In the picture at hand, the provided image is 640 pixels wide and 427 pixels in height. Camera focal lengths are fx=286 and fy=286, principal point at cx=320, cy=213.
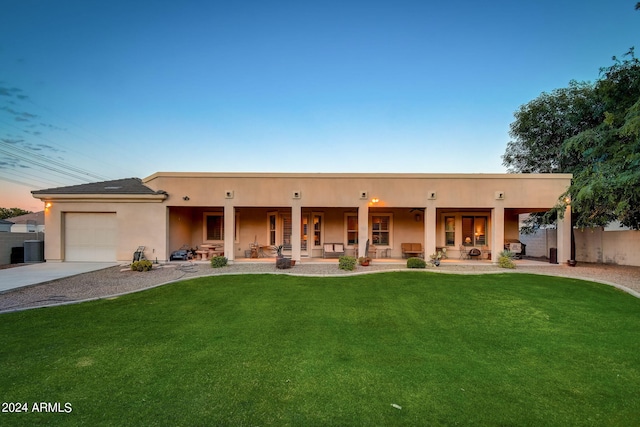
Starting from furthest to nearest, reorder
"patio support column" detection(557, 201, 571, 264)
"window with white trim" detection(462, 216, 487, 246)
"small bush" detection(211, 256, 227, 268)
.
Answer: "window with white trim" detection(462, 216, 487, 246) < "patio support column" detection(557, 201, 571, 264) < "small bush" detection(211, 256, 227, 268)

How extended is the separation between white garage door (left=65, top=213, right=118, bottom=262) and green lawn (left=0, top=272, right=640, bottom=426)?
297 inches

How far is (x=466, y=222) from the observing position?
50.0 ft

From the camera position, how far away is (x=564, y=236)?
13.1m

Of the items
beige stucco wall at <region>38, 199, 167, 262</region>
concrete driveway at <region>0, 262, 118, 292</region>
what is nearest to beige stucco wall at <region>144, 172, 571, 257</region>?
beige stucco wall at <region>38, 199, 167, 262</region>

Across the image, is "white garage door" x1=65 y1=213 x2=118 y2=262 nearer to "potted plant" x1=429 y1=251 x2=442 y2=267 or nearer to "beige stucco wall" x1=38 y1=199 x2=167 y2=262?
"beige stucco wall" x1=38 y1=199 x2=167 y2=262

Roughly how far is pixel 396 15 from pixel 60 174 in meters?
35.2

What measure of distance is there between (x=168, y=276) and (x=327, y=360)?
840 centimetres

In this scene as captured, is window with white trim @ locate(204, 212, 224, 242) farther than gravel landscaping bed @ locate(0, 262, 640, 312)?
Yes

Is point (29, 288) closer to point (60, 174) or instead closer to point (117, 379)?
point (117, 379)

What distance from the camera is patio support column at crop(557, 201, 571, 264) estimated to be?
13.0m

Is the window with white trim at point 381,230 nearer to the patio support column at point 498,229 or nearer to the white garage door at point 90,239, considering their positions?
the patio support column at point 498,229

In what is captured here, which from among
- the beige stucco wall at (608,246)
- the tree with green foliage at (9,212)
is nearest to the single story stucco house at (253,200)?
the beige stucco wall at (608,246)

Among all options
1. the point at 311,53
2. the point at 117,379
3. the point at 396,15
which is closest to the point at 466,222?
the point at 396,15

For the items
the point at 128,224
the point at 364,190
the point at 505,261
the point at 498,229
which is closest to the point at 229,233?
the point at 128,224
